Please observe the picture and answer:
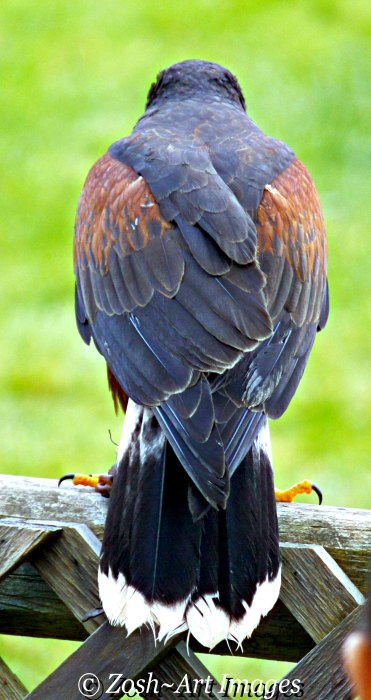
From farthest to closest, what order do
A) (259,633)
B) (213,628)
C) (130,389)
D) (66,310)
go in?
(66,310) < (130,389) < (259,633) < (213,628)

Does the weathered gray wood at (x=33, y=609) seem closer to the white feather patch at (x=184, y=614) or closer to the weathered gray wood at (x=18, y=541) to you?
the weathered gray wood at (x=18, y=541)

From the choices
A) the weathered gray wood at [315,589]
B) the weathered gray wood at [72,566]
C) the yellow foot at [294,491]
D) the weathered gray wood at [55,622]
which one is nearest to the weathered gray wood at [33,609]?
the weathered gray wood at [55,622]

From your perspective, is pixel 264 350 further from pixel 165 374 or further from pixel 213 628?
pixel 213 628

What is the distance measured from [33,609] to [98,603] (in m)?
0.33

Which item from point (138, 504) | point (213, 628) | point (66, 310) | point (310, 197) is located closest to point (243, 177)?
point (310, 197)

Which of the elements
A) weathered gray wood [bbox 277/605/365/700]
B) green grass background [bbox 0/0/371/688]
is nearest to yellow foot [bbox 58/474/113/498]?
weathered gray wood [bbox 277/605/365/700]

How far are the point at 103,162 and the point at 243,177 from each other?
613 millimetres

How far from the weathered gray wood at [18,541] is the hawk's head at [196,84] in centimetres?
259

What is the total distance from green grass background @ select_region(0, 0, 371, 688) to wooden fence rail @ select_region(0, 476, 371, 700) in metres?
2.70

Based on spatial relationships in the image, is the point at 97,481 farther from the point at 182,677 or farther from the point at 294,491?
the point at 182,677

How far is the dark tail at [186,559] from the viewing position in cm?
327

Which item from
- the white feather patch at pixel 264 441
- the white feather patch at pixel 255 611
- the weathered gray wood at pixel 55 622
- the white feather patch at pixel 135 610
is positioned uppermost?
the white feather patch at pixel 264 441

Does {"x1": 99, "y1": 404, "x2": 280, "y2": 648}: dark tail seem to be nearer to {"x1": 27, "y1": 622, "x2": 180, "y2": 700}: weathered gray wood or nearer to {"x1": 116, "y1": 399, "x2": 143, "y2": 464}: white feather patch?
{"x1": 27, "y1": 622, "x2": 180, "y2": 700}: weathered gray wood

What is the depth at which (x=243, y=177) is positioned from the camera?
4414 millimetres
